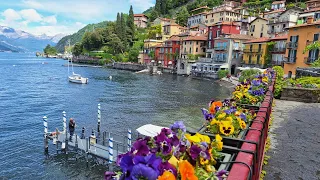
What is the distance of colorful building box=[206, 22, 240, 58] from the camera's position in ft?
262

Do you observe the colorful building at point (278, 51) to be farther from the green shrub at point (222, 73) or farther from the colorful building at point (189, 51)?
the colorful building at point (189, 51)

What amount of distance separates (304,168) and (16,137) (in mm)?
24144

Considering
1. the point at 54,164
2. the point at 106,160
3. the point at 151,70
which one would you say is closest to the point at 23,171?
the point at 54,164

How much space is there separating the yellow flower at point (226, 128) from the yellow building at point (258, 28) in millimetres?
82195

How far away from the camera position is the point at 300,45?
147 ft

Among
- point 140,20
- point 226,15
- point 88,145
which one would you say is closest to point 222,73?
point 226,15

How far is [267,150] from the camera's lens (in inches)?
244

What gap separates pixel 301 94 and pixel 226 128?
41.3 feet

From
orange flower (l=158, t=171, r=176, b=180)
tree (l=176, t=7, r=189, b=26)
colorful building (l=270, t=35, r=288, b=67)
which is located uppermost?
tree (l=176, t=7, r=189, b=26)

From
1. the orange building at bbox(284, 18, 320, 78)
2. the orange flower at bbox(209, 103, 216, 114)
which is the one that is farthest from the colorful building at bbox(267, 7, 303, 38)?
the orange flower at bbox(209, 103, 216, 114)

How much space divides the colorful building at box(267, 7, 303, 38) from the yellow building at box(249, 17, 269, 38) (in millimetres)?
2090

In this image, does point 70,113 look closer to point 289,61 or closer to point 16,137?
point 16,137

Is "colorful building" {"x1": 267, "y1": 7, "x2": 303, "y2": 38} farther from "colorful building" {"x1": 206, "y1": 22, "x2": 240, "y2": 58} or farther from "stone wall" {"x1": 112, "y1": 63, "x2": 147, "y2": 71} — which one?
"stone wall" {"x1": 112, "y1": 63, "x2": 147, "y2": 71}

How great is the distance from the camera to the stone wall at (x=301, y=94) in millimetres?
14007
